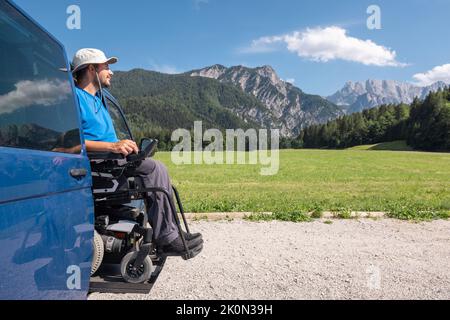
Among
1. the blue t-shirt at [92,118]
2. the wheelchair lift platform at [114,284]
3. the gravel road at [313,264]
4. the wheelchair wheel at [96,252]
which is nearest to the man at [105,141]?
the blue t-shirt at [92,118]

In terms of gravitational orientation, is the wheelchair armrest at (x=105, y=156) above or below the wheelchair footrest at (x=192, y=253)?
above

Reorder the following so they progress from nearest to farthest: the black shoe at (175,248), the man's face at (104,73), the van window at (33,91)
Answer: the van window at (33,91) → the black shoe at (175,248) → the man's face at (104,73)

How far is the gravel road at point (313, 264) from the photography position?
3846mm

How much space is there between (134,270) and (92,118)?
147 cm

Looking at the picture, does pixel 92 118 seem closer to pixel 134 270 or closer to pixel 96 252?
pixel 96 252

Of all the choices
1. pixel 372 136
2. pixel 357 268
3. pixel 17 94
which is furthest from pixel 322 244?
pixel 372 136

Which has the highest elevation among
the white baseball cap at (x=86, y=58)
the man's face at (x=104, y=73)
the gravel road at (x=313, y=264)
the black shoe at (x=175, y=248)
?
the white baseball cap at (x=86, y=58)

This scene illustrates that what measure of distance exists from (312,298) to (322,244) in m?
2.02

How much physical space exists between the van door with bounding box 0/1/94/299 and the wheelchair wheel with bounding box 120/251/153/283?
0.64 m

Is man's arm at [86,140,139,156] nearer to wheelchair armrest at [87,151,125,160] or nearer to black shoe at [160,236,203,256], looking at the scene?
wheelchair armrest at [87,151,125,160]

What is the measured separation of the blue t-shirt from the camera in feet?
11.1

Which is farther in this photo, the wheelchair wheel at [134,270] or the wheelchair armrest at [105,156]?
the wheelchair wheel at [134,270]

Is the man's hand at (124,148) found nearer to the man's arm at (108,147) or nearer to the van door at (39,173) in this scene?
the man's arm at (108,147)
